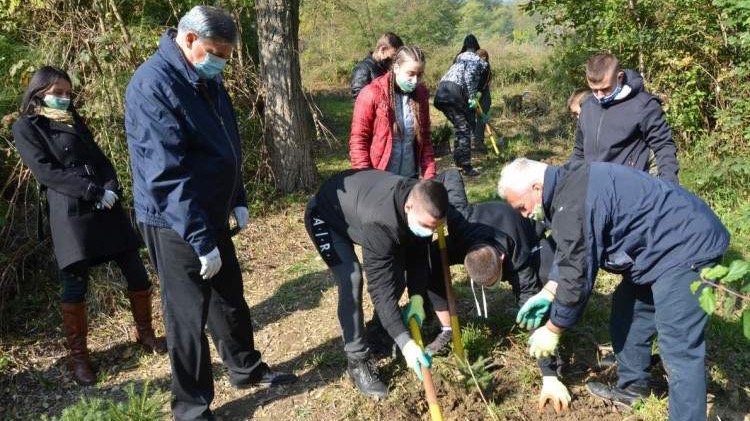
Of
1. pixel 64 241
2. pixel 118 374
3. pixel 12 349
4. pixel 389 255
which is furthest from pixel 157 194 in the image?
pixel 12 349

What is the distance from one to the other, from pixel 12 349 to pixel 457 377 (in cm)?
323

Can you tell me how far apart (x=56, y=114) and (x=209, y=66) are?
1421mm

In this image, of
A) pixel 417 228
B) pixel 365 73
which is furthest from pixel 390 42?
pixel 417 228

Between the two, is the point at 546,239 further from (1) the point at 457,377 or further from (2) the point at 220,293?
(2) the point at 220,293

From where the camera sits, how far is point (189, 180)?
2.62 meters

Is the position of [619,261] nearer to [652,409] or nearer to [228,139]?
[652,409]

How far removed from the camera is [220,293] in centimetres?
319

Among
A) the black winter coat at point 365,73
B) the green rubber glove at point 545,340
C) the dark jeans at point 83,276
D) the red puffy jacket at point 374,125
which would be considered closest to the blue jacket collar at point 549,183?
the green rubber glove at point 545,340

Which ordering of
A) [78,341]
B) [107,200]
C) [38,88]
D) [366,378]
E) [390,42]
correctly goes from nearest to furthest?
[366,378]
[38,88]
[107,200]
[78,341]
[390,42]

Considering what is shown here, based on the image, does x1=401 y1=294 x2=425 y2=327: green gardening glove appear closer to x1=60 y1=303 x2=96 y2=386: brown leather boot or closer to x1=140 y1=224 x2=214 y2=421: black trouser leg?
x1=140 y1=224 x2=214 y2=421: black trouser leg

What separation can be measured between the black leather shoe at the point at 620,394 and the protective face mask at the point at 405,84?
2.14 metres

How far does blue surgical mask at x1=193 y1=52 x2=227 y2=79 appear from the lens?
2668 mm


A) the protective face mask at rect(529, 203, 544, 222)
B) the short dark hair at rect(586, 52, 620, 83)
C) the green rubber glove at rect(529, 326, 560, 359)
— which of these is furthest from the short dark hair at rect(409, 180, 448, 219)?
the short dark hair at rect(586, 52, 620, 83)

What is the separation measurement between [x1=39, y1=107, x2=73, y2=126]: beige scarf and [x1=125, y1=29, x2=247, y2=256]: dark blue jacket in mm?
1158
